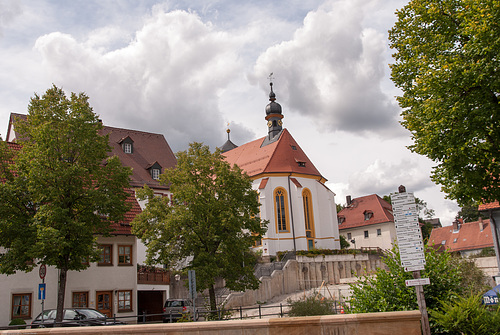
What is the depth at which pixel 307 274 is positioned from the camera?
4222 centimetres

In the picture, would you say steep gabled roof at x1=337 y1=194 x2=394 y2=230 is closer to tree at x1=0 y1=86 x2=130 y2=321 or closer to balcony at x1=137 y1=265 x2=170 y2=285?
balcony at x1=137 y1=265 x2=170 y2=285

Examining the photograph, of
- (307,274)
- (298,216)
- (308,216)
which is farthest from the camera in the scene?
(308,216)

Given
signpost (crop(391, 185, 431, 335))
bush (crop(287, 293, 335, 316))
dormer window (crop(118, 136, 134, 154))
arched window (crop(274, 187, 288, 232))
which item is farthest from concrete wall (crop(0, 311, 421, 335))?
arched window (crop(274, 187, 288, 232))

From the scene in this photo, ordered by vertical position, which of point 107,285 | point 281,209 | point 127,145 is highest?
point 127,145

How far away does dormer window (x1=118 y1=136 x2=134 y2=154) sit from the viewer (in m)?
47.4

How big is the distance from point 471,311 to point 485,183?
7827 mm

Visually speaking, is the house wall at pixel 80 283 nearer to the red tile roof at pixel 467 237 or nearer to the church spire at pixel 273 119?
the church spire at pixel 273 119

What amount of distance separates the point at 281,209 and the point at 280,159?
5.93 metres

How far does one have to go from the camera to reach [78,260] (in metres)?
22.3

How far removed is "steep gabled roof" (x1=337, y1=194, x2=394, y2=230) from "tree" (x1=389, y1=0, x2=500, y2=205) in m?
48.9

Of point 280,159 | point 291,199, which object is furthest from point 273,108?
point 291,199

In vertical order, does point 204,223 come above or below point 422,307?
above

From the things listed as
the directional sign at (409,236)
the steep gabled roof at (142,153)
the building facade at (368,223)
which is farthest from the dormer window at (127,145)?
the directional sign at (409,236)

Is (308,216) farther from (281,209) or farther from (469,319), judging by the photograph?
(469,319)
